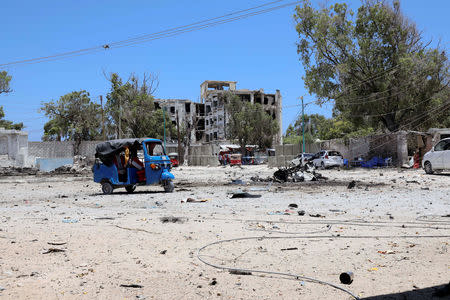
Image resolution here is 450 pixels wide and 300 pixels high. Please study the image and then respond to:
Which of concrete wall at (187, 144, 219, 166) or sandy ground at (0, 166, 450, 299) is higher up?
concrete wall at (187, 144, 219, 166)

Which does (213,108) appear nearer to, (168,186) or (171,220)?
(168,186)

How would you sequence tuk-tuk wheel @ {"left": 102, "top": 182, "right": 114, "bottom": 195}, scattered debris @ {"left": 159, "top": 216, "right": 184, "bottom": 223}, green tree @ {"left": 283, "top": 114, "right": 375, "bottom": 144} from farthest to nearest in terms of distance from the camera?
green tree @ {"left": 283, "top": 114, "right": 375, "bottom": 144}
tuk-tuk wheel @ {"left": 102, "top": 182, "right": 114, "bottom": 195}
scattered debris @ {"left": 159, "top": 216, "right": 184, "bottom": 223}

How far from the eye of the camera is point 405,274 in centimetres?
470

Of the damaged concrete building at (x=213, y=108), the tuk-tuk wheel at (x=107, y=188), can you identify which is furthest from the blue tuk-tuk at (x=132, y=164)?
the damaged concrete building at (x=213, y=108)

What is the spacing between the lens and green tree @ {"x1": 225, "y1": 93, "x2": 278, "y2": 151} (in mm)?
66500

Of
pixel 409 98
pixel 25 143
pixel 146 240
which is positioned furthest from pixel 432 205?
pixel 25 143

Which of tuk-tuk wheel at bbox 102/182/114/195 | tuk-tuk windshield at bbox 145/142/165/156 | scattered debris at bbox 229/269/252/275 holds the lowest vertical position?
scattered debris at bbox 229/269/252/275

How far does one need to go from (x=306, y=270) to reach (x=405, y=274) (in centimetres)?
108

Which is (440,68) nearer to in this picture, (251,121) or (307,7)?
(307,7)

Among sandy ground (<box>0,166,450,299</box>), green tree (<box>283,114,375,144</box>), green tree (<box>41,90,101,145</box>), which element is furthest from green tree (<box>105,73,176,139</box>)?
sandy ground (<box>0,166,450,299</box>)

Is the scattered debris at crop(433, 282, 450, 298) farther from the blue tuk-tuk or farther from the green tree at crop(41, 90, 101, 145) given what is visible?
the green tree at crop(41, 90, 101, 145)

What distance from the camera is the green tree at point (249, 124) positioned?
66500 mm

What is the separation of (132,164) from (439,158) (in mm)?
15299

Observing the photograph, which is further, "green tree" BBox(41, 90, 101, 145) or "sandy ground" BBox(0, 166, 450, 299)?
"green tree" BBox(41, 90, 101, 145)
